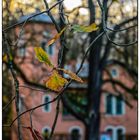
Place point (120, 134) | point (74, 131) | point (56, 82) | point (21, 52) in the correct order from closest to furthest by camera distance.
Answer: point (56, 82) → point (21, 52) → point (74, 131) → point (120, 134)

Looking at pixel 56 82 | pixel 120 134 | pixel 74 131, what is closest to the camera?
pixel 56 82

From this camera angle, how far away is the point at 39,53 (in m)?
0.86

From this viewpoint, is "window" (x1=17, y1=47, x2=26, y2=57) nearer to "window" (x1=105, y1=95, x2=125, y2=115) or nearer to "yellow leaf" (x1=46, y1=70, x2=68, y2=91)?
"yellow leaf" (x1=46, y1=70, x2=68, y2=91)

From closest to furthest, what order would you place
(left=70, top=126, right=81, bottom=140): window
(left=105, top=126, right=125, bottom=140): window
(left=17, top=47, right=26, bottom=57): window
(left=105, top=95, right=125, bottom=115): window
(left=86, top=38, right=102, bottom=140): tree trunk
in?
1. (left=86, top=38, right=102, bottom=140): tree trunk
2. (left=17, top=47, right=26, bottom=57): window
3. (left=70, top=126, right=81, bottom=140): window
4. (left=105, top=126, right=125, bottom=140): window
5. (left=105, top=95, right=125, bottom=115): window

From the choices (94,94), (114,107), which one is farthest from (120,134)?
(94,94)

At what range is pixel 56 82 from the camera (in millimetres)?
878

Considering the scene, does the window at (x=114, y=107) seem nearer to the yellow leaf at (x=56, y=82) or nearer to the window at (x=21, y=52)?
the window at (x=21, y=52)

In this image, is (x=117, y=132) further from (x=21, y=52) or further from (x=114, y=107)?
(x=21, y=52)

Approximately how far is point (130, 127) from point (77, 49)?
33.5ft

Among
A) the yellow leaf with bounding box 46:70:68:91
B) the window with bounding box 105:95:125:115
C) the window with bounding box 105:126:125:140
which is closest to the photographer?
the yellow leaf with bounding box 46:70:68:91

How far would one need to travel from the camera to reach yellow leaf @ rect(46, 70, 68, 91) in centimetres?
87

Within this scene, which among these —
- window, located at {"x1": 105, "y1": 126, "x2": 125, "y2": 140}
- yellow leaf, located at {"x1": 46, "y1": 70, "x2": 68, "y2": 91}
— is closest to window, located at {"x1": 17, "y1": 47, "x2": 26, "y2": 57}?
yellow leaf, located at {"x1": 46, "y1": 70, "x2": 68, "y2": 91}

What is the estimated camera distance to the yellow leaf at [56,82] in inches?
34.3

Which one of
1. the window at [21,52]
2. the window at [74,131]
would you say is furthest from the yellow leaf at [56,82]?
the window at [74,131]
